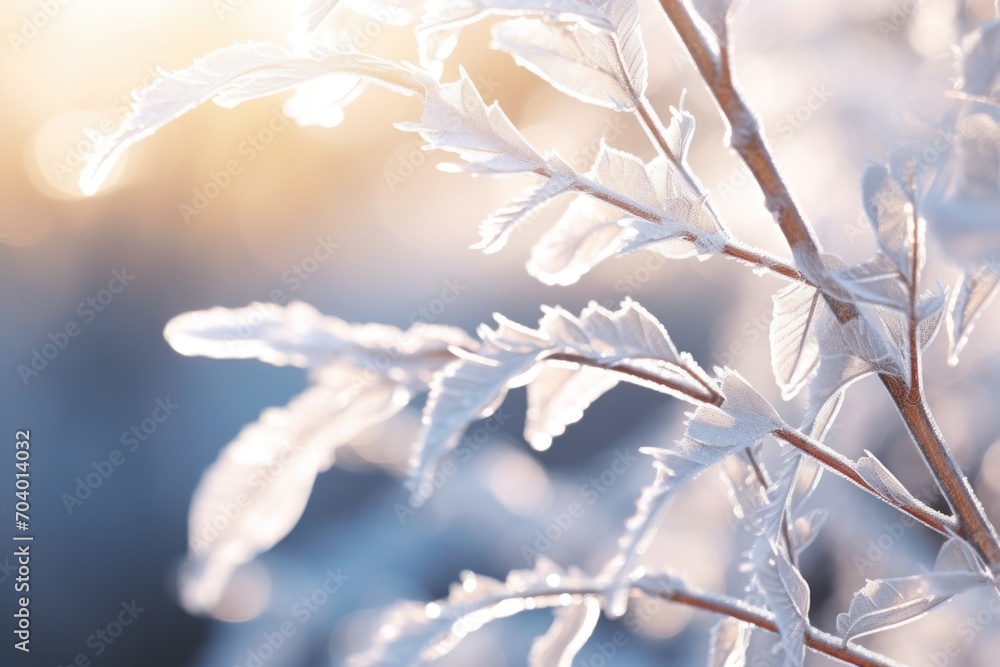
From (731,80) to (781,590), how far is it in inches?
10.4

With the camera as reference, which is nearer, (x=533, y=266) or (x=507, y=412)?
(x=533, y=266)

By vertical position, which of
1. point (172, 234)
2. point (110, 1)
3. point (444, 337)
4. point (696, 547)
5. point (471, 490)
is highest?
point (110, 1)

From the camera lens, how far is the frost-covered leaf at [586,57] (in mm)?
398

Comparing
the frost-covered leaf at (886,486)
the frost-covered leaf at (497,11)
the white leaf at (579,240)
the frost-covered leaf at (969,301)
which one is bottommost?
the frost-covered leaf at (886,486)

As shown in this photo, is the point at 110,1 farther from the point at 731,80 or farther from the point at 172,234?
the point at 731,80

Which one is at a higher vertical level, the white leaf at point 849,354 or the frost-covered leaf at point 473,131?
the frost-covered leaf at point 473,131

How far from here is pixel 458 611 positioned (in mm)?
405

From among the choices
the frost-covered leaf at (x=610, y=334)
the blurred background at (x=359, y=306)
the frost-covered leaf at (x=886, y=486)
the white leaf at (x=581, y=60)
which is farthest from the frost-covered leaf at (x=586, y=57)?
the blurred background at (x=359, y=306)

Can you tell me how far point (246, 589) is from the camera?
1.40m

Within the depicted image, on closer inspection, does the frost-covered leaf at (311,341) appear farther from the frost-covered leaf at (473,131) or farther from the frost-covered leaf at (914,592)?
the frost-covered leaf at (914,592)

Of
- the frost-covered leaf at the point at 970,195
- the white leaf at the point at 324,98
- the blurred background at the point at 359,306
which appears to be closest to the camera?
the frost-covered leaf at the point at 970,195

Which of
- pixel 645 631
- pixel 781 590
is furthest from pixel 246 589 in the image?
pixel 781 590

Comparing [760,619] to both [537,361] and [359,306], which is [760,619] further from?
[359,306]

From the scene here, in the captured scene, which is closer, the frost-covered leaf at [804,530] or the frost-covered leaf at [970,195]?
the frost-covered leaf at [970,195]
